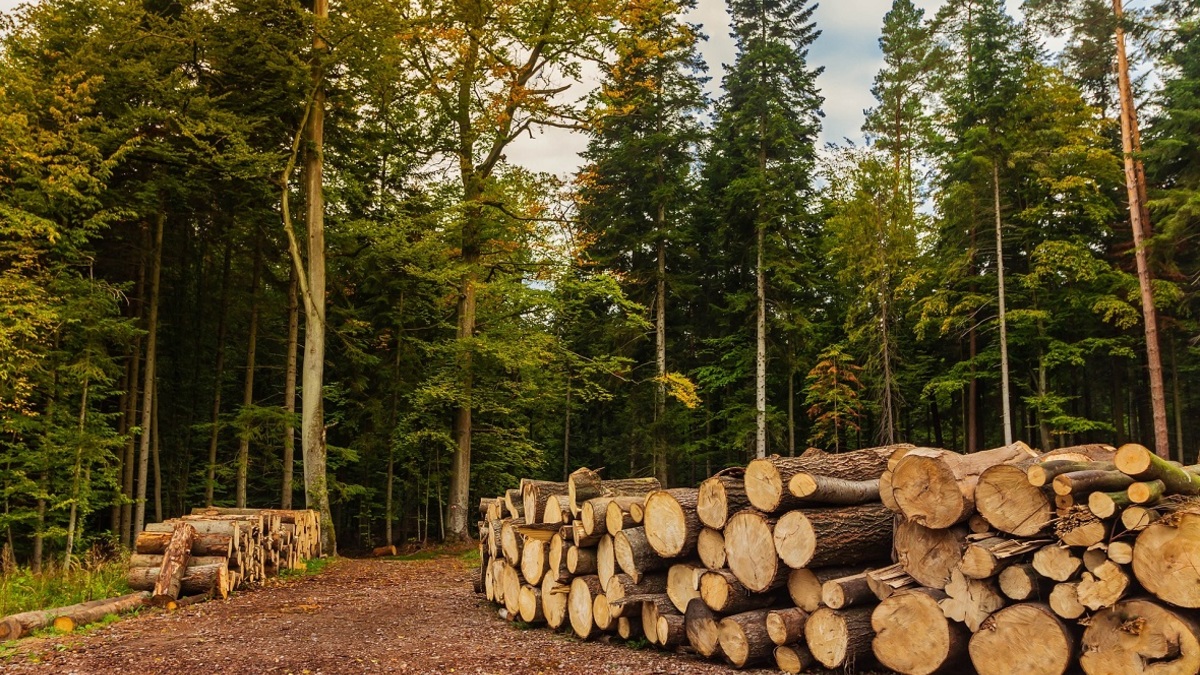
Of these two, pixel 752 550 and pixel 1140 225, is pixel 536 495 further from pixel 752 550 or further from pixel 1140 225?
pixel 1140 225

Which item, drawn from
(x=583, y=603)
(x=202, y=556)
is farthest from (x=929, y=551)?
(x=202, y=556)

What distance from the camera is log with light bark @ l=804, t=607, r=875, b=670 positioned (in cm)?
500

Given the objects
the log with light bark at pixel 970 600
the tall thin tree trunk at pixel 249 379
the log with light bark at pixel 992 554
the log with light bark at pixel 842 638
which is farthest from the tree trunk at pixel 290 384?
the log with light bark at pixel 992 554

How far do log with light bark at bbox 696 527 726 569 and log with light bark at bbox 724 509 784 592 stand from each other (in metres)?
0.09

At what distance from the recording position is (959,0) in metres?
26.3

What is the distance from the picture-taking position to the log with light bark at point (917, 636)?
462 centimetres

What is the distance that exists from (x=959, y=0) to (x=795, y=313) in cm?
1393

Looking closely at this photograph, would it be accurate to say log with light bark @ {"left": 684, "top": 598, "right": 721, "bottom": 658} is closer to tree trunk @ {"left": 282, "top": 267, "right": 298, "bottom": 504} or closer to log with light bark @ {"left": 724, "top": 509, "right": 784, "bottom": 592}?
log with light bark @ {"left": 724, "top": 509, "right": 784, "bottom": 592}

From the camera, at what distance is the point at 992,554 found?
4418 millimetres

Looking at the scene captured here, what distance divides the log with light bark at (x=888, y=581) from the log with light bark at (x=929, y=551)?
42 mm

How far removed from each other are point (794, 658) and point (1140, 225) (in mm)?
17380

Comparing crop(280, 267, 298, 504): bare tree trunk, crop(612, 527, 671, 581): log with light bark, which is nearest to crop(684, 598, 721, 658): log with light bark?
crop(612, 527, 671, 581): log with light bark

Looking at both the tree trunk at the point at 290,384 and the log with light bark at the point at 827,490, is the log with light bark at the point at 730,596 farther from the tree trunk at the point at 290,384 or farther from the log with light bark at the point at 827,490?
the tree trunk at the point at 290,384

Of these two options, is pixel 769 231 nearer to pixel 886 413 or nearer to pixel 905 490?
pixel 886 413
